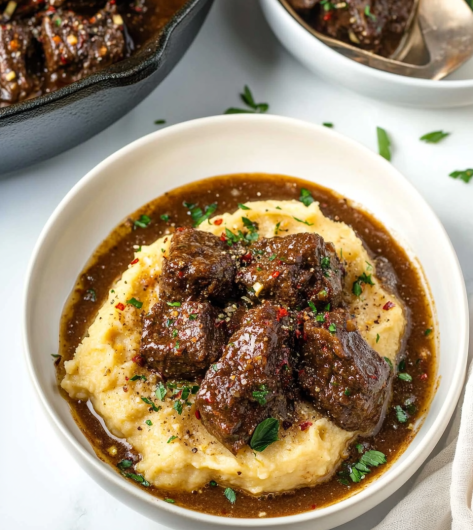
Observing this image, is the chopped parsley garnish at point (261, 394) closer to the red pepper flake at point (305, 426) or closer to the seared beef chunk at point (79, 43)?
the red pepper flake at point (305, 426)

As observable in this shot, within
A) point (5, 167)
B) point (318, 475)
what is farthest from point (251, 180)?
point (318, 475)

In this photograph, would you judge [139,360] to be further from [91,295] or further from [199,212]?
[199,212]

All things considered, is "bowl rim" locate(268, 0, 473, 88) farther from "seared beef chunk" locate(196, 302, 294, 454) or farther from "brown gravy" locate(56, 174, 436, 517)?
"seared beef chunk" locate(196, 302, 294, 454)

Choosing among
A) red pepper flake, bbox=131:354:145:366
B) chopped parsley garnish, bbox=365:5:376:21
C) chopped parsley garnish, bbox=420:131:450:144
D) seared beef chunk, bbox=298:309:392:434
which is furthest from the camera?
chopped parsley garnish, bbox=420:131:450:144

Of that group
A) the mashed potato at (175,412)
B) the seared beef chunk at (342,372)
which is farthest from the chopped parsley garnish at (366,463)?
the seared beef chunk at (342,372)

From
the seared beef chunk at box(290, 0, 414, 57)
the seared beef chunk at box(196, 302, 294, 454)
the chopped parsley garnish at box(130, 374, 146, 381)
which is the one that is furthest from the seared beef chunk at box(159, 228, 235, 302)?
the seared beef chunk at box(290, 0, 414, 57)

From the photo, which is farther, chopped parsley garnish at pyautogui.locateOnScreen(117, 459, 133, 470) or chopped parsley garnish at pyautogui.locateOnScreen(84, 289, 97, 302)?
chopped parsley garnish at pyautogui.locateOnScreen(84, 289, 97, 302)
